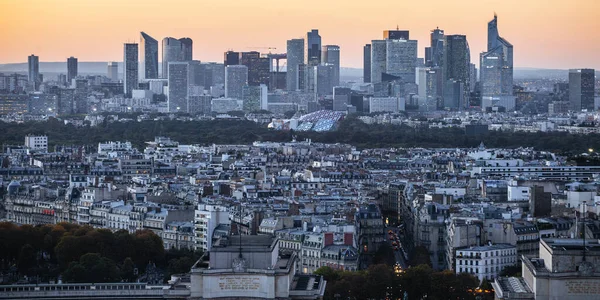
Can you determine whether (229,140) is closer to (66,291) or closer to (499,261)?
(499,261)

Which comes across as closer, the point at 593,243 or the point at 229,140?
the point at 593,243

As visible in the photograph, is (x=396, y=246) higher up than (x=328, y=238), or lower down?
lower down

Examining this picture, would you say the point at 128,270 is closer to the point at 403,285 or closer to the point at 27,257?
the point at 27,257

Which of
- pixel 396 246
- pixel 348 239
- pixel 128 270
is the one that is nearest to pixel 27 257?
pixel 128 270

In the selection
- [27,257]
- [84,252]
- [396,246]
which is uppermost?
[84,252]

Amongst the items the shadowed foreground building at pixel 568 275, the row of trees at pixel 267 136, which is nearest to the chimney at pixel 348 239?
the shadowed foreground building at pixel 568 275

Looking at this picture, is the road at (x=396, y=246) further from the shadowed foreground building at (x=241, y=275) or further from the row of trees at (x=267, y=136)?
the row of trees at (x=267, y=136)

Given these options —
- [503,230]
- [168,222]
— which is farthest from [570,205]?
[168,222]
